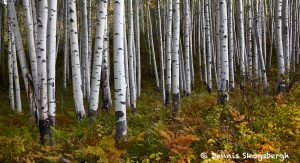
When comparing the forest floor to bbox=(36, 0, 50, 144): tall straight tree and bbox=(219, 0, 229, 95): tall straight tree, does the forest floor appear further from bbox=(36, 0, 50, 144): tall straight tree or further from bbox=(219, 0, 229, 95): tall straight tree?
bbox=(219, 0, 229, 95): tall straight tree

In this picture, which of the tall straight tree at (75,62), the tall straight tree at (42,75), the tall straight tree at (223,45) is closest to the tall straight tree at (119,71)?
the tall straight tree at (42,75)

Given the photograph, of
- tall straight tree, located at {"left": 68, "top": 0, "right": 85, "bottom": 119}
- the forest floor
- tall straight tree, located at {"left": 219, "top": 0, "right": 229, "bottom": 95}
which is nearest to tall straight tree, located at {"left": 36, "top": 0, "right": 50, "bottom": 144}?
the forest floor

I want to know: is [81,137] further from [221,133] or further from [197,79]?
[197,79]

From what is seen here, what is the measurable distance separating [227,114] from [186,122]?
1.05 m

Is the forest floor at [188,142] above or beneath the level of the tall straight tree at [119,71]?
beneath

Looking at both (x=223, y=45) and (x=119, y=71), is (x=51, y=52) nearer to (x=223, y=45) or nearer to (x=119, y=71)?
(x=119, y=71)

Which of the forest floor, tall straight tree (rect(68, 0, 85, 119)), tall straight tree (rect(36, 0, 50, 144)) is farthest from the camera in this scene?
tall straight tree (rect(68, 0, 85, 119))

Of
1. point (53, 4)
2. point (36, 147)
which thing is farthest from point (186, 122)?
point (53, 4)

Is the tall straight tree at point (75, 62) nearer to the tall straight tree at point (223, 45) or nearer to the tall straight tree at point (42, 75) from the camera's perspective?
the tall straight tree at point (42, 75)

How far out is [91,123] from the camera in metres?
8.56

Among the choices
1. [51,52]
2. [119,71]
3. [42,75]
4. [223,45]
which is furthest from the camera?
[223,45]

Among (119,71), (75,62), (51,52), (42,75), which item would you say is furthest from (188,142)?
(75,62)

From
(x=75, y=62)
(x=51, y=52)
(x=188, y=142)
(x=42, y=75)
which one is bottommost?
(x=188, y=142)

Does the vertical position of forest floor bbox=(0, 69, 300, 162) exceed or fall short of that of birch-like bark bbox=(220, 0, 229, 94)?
it falls short
